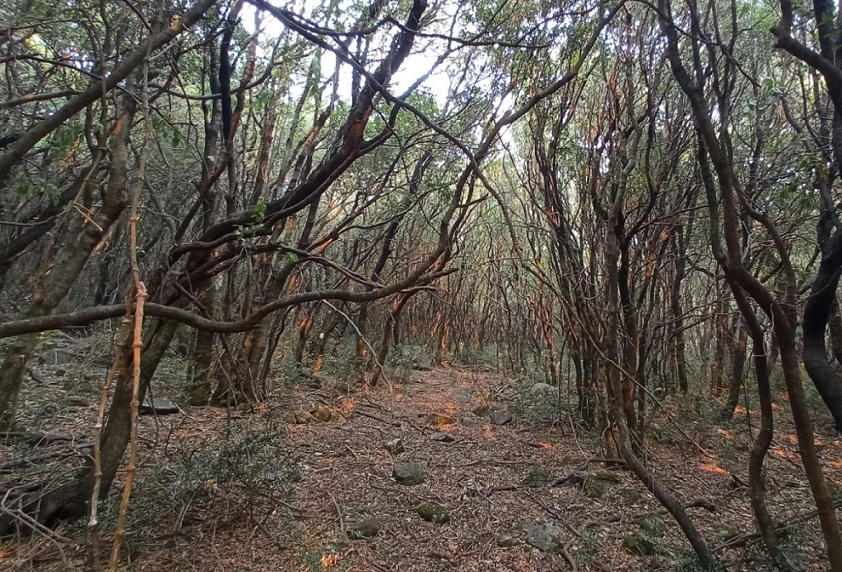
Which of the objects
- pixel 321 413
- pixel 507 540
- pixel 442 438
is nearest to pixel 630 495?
pixel 507 540

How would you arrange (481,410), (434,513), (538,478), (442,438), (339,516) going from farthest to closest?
(481,410), (442,438), (538,478), (434,513), (339,516)

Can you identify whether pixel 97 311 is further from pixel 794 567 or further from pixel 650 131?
pixel 650 131

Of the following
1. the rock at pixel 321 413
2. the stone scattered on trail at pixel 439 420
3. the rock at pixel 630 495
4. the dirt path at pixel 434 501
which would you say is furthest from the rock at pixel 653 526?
the rock at pixel 321 413

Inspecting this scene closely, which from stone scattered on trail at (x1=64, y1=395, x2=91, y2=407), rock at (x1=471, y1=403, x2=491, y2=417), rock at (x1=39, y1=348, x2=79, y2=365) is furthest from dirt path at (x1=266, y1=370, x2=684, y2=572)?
rock at (x1=39, y1=348, x2=79, y2=365)

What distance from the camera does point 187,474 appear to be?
272 cm

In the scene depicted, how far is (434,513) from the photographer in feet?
11.0

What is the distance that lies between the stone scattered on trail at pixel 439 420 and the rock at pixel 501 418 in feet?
1.73

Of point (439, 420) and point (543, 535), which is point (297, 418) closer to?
point (439, 420)

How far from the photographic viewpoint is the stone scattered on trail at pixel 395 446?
462 cm

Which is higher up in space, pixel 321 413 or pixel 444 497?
pixel 321 413

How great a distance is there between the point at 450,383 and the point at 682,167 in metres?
5.25

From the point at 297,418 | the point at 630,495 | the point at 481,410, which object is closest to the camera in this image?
the point at 630,495

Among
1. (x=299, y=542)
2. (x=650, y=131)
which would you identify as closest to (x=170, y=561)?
(x=299, y=542)

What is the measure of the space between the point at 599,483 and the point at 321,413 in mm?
3270
